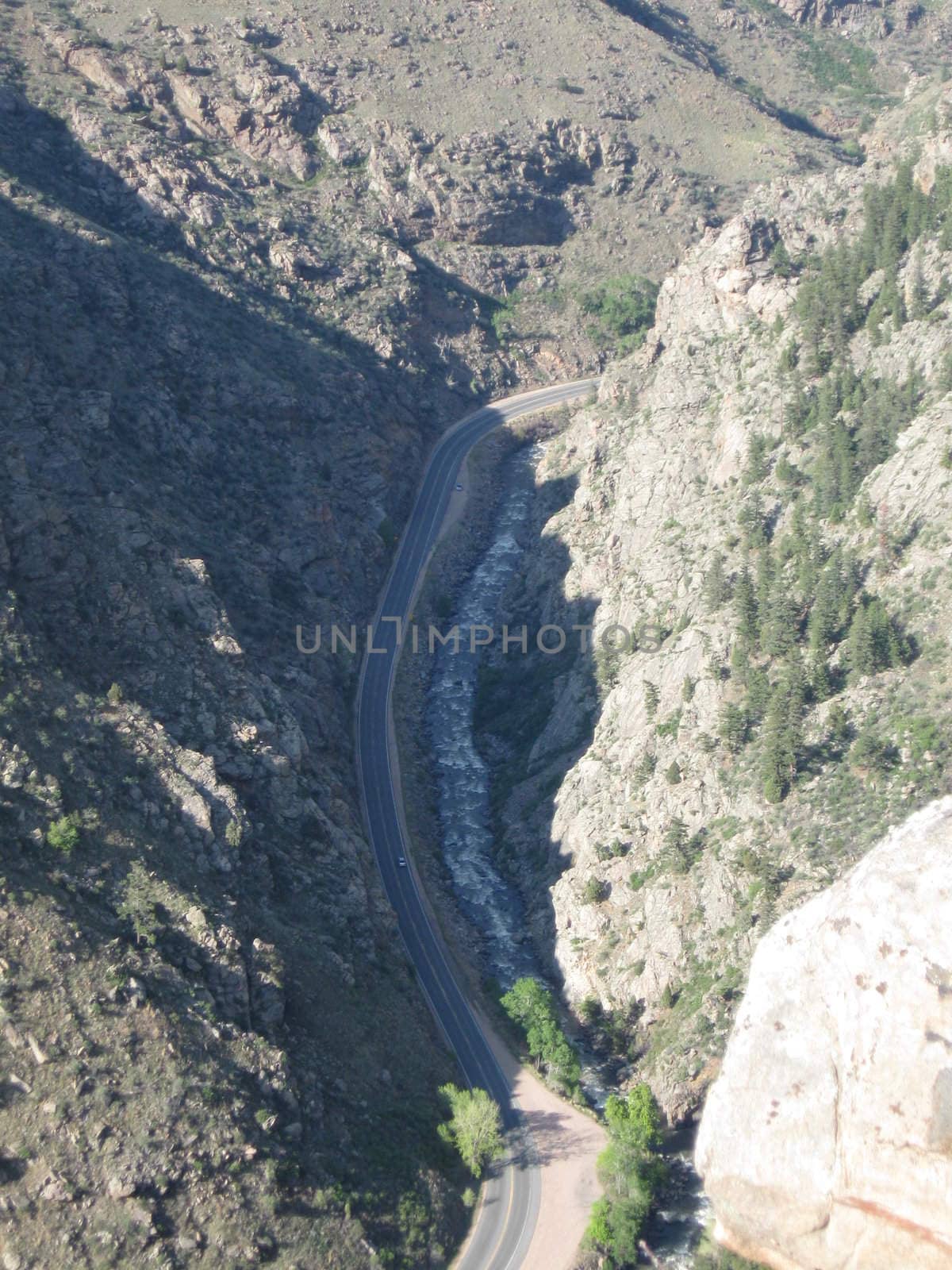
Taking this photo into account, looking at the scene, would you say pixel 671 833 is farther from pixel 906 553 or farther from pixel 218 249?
pixel 218 249

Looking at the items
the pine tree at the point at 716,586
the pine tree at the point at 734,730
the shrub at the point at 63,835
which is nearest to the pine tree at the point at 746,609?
the pine tree at the point at 716,586

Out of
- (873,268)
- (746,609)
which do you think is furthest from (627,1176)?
(873,268)

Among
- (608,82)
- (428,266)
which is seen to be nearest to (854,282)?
(428,266)

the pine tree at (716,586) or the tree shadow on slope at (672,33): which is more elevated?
the tree shadow on slope at (672,33)

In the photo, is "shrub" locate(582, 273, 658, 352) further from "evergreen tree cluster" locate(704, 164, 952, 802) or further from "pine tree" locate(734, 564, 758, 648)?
"pine tree" locate(734, 564, 758, 648)

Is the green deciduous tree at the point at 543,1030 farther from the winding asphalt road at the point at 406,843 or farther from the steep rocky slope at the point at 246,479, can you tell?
the steep rocky slope at the point at 246,479

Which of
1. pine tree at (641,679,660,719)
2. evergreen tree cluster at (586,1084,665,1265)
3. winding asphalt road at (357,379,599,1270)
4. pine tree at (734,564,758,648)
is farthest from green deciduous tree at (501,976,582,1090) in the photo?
pine tree at (734,564,758,648)
